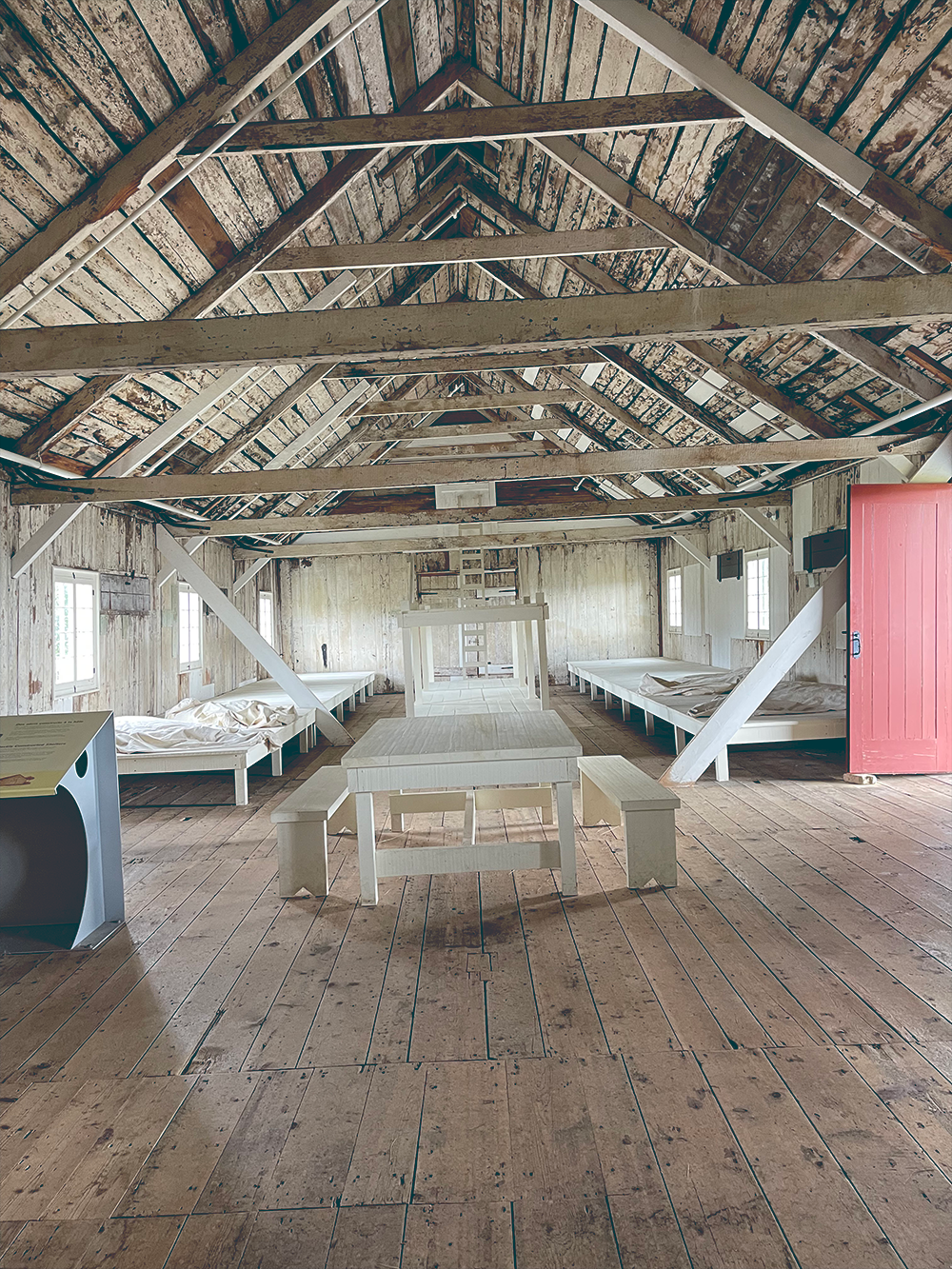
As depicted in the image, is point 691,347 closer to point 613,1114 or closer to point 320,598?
point 613,1114

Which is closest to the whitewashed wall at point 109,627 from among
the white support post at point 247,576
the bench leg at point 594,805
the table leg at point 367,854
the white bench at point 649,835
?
the white support post at point 247,576

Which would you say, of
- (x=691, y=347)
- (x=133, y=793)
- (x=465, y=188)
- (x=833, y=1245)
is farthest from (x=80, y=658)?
(x=833, y=1245)

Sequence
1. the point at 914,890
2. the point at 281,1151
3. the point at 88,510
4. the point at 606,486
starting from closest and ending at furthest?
the point at 281,1151, the point at 914,890, the point at 88,510, the point at 606,486

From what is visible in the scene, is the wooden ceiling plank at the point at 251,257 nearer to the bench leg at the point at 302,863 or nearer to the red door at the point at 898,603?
the bench leg at the point at 302,863

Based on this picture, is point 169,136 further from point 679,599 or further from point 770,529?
point 679,599

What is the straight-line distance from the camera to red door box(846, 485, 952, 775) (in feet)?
20.0

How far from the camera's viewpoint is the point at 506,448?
35.8ft

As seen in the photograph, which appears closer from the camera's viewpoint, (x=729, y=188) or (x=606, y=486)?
(x=729, y=188)

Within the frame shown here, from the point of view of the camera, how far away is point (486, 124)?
377 cm

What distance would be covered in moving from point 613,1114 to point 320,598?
1274 centimetres

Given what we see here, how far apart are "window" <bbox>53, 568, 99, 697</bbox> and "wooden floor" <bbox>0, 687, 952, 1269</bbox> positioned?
3.12m

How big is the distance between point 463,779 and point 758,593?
7057mm

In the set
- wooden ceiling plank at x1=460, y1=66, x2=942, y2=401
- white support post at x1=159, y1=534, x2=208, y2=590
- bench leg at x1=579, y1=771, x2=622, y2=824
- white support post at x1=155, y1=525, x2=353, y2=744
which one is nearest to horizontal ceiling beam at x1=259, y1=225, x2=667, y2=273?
wooden ceiling plank at x1=460, y1=66, x2=942, y2=401

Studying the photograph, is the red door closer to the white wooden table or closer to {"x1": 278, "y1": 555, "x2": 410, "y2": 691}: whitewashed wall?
the white wooden table
